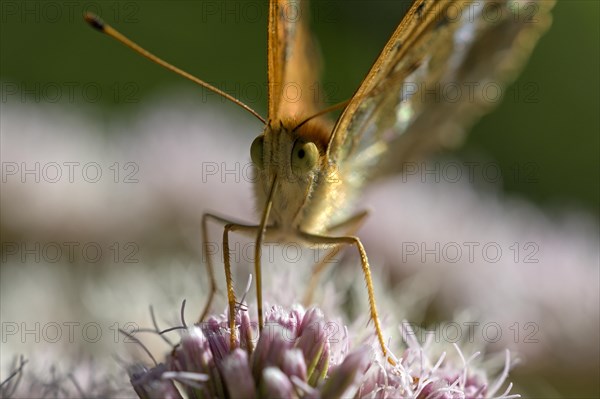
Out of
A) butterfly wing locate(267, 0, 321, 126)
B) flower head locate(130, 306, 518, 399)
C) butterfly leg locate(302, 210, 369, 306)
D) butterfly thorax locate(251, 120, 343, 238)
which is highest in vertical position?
butterfly wing locate(267, 0, 321, 126)

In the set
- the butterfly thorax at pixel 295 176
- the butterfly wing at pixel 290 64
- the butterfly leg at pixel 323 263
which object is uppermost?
the butterfly wing at pixel 290 64

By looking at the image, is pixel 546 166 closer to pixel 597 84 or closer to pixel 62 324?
pixel 597 84

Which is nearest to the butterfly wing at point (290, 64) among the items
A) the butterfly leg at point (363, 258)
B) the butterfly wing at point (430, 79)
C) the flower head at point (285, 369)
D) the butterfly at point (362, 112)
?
the butterfly at point (362, 112)

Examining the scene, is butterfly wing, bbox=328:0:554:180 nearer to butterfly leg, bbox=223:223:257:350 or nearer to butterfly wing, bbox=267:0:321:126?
butterfly wing, bbox=267:0:321:126

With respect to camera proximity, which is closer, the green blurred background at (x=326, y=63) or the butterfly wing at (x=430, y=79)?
the butterfly wing at (x=430, y=79)

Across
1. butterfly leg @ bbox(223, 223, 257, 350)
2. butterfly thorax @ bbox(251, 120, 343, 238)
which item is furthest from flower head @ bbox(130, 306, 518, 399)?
butterfly thorax @ bbox(251, 120, 343, 238)

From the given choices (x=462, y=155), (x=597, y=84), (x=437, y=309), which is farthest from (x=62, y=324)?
(x=597, y=84)

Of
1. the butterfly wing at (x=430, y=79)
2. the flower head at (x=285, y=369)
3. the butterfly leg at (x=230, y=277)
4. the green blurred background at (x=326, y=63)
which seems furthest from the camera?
the green blurred background at (x=326, y=63)

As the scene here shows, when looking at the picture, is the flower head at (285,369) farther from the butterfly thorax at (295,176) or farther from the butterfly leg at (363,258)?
the butterfly thorax at (295,176)
